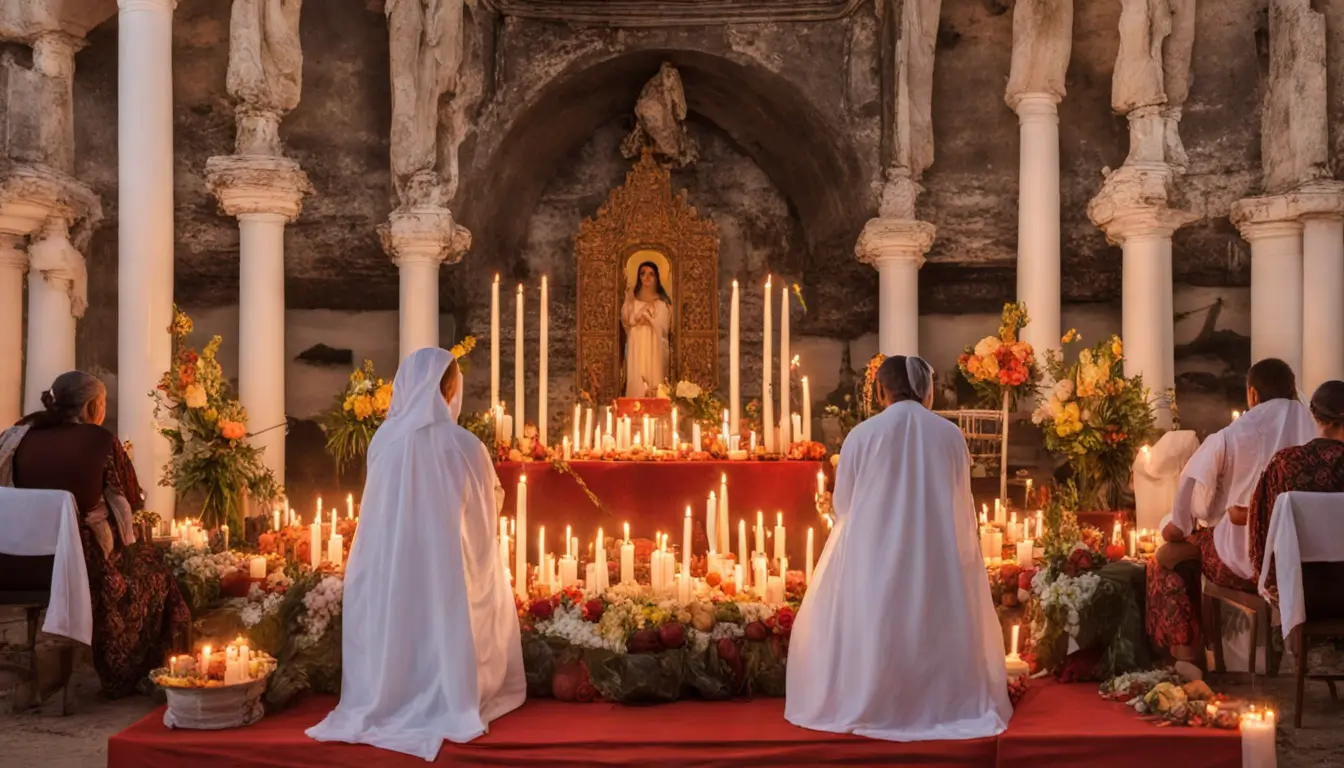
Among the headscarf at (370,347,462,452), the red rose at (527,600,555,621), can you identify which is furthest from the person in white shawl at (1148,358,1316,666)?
the headscarf at (370,347,462,452)

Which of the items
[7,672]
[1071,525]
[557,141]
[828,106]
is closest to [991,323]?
[828,106]

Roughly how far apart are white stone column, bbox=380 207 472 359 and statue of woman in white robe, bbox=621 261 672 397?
6.19 ft

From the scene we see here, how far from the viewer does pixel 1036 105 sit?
39.9ft

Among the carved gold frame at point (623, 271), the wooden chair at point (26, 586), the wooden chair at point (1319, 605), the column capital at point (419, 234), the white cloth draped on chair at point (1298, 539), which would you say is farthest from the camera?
the carved gold frame at point (623, 271)

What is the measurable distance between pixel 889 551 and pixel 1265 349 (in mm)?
7858

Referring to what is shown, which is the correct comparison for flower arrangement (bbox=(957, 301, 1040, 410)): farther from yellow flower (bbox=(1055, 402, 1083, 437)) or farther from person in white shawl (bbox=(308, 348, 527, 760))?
person in white shawl (bbox=(308, 348, 527, 760))

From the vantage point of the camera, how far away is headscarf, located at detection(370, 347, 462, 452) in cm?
570

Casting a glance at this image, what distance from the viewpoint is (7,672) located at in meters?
7.63

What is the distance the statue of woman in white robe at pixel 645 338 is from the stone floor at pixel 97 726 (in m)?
6.54

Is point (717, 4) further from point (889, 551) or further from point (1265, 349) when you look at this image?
point (889, 551)

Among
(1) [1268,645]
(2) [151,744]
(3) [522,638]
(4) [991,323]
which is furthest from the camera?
(4) [991,323]

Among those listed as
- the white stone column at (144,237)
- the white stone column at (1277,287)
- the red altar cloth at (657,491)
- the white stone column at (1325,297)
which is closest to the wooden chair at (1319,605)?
the red altar cloth at (657,491)

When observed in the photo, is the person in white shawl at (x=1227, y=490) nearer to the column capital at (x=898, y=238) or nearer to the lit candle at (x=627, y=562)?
the lit candle at (x=627, y=562)

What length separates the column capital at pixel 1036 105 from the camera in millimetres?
12164
